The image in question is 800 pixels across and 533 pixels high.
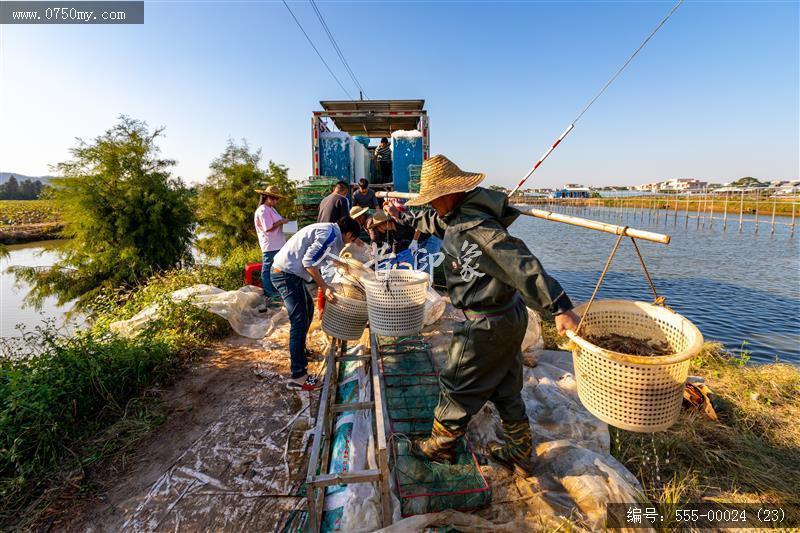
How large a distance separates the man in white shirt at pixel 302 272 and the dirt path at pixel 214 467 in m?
0.33

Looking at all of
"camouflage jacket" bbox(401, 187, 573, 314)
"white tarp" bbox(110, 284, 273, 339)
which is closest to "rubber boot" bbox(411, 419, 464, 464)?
"camouflage jacket" bbox(401, 187, 573, 314)

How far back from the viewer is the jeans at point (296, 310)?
3533 mm

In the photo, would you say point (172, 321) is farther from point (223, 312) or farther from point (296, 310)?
point (296, 310)

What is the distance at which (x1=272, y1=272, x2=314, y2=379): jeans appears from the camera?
3533 millimetres

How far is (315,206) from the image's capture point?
691cm

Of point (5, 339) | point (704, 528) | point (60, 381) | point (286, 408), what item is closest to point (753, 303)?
point (704, 528)

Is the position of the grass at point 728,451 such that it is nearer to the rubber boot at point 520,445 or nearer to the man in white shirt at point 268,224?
the rubber boot at point 520,445

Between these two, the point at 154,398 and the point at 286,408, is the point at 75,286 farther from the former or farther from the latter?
the point at 286,408

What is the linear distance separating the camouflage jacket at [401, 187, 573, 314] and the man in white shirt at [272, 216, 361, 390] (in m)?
1.35

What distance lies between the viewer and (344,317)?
368cm

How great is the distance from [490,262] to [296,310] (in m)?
2.27

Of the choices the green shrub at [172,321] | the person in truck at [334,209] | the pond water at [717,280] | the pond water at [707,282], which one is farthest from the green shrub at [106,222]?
the pond water at [717,280]

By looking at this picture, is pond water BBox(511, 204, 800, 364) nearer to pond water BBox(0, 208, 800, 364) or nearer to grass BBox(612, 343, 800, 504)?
pond water BBox(0, 208, 800, 364)

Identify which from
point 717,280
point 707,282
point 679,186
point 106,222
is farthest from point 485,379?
point 679,186
